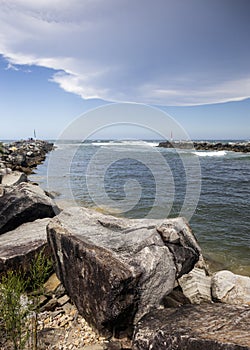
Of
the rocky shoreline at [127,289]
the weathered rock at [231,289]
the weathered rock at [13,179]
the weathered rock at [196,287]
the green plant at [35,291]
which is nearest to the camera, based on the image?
the rocky shoreline at [127,289]

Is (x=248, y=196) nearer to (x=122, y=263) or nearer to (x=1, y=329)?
(x=122, y=263)

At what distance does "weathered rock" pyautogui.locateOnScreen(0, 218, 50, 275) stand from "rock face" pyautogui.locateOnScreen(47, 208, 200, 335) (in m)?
0.37

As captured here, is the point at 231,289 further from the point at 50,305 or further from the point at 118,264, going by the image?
the point at 50,305

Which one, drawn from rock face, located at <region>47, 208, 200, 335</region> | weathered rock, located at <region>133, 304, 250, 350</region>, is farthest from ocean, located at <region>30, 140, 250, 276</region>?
weathered rock, located at <region>133, 304, 250, 350</region>

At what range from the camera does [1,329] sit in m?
3.88

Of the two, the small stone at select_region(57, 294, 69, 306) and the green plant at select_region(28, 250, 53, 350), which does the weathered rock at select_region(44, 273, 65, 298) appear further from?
the green plant at select_region(28, 250, 53, 350)

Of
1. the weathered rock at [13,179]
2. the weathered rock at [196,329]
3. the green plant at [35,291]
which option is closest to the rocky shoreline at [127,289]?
the weathered rock at [196,329]

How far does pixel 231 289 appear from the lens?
5.01m

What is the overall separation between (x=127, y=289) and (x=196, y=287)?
1.92 m

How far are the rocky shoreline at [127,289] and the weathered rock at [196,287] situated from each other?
17 millimetres

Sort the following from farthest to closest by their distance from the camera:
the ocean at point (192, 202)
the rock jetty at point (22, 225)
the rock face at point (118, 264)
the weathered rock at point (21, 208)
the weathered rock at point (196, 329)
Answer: the ocean at point (192, 202) < the weathered rock at point (21, 208) < the rock jetty at point (22, 225) < the rock face at point (118, 264) < the weathered rock at point (196, 329)

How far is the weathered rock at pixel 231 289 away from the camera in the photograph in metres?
4.83

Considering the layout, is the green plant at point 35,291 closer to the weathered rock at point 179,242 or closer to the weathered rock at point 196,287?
the weathered rock at point 179,242

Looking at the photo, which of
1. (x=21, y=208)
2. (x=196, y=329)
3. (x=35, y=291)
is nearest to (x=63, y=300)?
(x=35, y=291)
